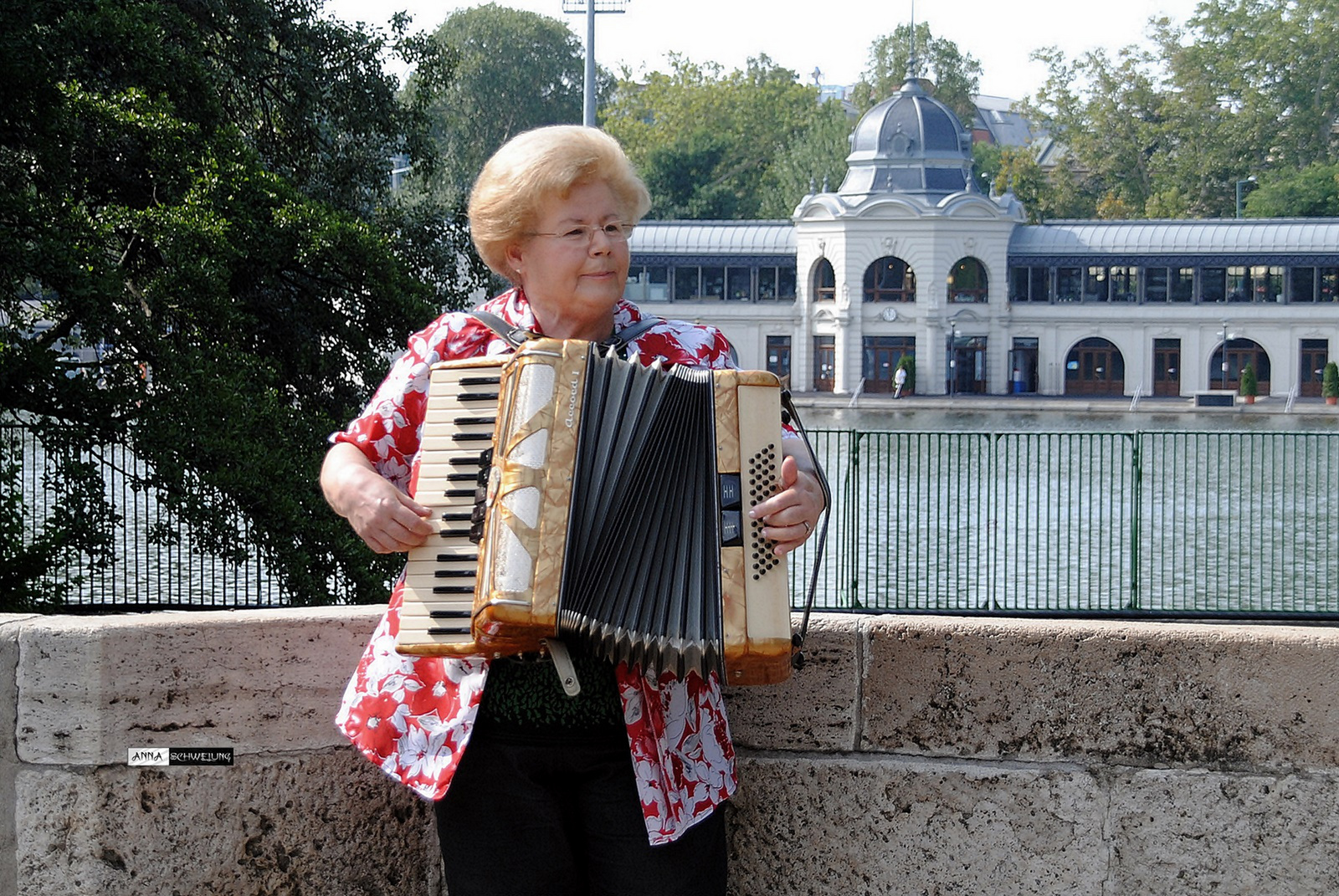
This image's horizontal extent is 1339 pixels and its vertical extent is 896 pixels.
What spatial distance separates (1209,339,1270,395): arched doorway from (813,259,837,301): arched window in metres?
15.3

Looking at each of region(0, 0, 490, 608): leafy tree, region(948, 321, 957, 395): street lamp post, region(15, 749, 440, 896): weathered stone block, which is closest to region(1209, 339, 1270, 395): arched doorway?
region(948, 321, 957, 395): street lamp post

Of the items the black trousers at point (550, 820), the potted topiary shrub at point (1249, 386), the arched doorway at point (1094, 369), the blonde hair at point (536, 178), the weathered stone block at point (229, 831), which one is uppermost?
the arched doorway at point (1094, 369)

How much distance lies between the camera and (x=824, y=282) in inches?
2534

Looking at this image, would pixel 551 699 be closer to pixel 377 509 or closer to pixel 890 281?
pixel 377 509

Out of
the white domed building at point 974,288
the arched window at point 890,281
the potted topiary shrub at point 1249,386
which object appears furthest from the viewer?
the arched window at point 890,281

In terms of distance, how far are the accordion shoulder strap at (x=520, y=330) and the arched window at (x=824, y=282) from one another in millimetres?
61377

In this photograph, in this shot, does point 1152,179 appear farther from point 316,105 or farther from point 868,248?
point 316,105

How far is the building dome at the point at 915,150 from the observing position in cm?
6469

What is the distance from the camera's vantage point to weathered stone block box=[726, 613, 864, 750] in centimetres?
319

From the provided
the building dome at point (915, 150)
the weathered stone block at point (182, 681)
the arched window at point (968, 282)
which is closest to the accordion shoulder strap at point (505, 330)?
the weathered stone block at point (182, 681)

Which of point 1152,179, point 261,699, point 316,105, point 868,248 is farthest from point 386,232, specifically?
point 1152,179

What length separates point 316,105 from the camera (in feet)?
47.7

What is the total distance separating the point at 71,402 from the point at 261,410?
4.15 feet

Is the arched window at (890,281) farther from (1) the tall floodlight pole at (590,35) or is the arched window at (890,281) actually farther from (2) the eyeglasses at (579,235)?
(2) the eyeglasses at (579,235)
